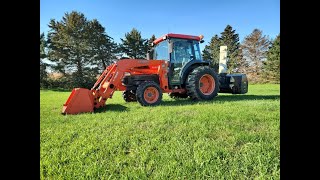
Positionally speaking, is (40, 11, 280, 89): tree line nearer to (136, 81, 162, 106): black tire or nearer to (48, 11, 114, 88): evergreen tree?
(48, 11, 114, 88): evergreen tree

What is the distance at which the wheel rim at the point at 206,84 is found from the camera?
8.23 m

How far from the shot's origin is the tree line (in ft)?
76.6

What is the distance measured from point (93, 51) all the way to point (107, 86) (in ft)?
63.4

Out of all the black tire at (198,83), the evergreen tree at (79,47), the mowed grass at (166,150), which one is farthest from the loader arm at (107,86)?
the evergreen tree at (79,47)

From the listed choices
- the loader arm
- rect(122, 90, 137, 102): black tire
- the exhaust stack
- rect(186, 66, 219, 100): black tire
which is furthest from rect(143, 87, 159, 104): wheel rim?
the exhaust stack

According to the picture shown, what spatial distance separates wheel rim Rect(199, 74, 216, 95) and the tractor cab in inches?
23.3

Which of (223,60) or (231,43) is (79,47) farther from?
(223,60)

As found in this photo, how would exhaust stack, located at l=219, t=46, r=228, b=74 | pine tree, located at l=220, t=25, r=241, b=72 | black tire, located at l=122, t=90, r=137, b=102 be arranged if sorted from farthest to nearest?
1. pine tree, located at l=220, t=25, r=241, b=72
2. exhaust stack, located at l=219, t=46, r=228, b=74
3. black tire, located at l=122, t=90, r=137, b=102

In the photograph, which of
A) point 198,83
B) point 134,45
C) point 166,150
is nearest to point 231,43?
point 134,45

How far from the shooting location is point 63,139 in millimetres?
3217

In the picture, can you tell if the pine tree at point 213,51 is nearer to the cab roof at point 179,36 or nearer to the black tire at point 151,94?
the cab roof at point 179,36
